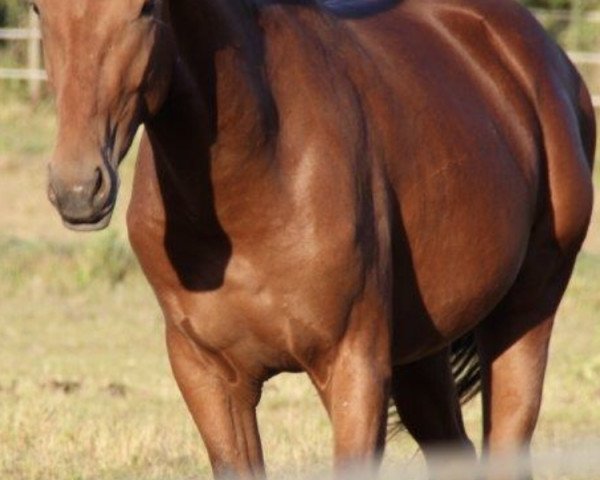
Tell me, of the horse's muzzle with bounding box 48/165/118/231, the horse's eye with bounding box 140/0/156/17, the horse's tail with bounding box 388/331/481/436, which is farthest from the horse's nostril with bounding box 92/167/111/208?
the horse's tail with bounding box 388/331/481/436

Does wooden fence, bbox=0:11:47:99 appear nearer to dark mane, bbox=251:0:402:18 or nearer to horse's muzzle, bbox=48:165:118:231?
dark mane, bbox=251:0:402:18

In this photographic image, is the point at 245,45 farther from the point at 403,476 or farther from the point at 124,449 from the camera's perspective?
the point at 124,449

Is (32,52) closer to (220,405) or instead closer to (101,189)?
(220,405)

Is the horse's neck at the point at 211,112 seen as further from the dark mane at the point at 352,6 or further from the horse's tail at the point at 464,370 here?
the horse's tail at the point at 464,370

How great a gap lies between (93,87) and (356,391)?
3.75ft

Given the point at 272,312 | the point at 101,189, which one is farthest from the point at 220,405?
the point at 101,189

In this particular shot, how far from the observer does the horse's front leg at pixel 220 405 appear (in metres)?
5.12

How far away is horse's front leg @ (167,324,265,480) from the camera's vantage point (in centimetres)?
512

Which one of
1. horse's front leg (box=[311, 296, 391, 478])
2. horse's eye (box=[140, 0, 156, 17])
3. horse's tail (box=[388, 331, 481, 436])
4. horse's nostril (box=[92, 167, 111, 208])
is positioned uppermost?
horse's eye (box=[140, 0, 156, 17])

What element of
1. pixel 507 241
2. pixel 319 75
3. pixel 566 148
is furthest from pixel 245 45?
pixel 566 148

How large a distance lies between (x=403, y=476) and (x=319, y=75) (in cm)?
190

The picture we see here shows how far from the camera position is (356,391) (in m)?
4.94

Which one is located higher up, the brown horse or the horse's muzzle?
the horse's muzzle

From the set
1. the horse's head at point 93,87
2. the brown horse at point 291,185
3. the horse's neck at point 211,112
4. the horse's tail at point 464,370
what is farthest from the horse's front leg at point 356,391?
the horse's tail at point 464,370
